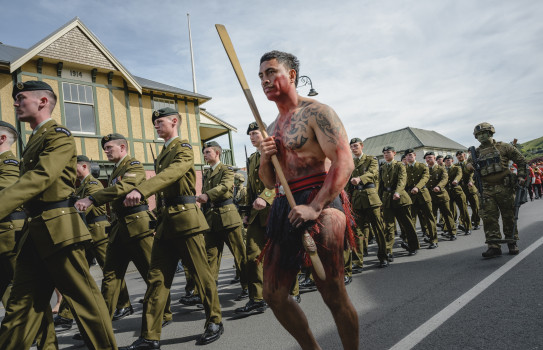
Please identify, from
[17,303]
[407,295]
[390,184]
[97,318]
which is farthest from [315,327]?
[390,184]

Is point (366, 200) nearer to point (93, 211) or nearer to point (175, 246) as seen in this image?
point (175, 246)

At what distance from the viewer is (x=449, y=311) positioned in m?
3.48

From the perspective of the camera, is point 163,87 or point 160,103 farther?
point 163,87

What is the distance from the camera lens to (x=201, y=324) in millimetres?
4215

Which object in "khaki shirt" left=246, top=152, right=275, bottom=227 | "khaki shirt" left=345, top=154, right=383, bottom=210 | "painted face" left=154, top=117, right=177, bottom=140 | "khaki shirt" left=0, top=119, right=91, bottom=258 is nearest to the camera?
"khaki shirt" left=0, top=119, right=91, bottom=258

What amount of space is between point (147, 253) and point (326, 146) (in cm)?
288

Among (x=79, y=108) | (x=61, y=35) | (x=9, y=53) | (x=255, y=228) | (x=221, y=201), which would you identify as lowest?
(x=255, y=228)

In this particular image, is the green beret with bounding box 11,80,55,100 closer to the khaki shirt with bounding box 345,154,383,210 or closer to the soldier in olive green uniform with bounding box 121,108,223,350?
the soldier in olive green uniform with bounding box 121,108,223,350

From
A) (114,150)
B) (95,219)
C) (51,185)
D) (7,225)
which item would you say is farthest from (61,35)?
(51,185)

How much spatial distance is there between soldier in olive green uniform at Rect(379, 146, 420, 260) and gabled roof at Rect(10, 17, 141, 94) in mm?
11731

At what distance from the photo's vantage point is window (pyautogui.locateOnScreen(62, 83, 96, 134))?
45.5 feet

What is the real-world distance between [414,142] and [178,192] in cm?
6069

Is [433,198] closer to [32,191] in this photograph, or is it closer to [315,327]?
[315,327]

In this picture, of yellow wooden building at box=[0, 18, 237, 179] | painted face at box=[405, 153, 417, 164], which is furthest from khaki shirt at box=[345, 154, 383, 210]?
yellow wooden building at box=[0, 18, 237, 179]
